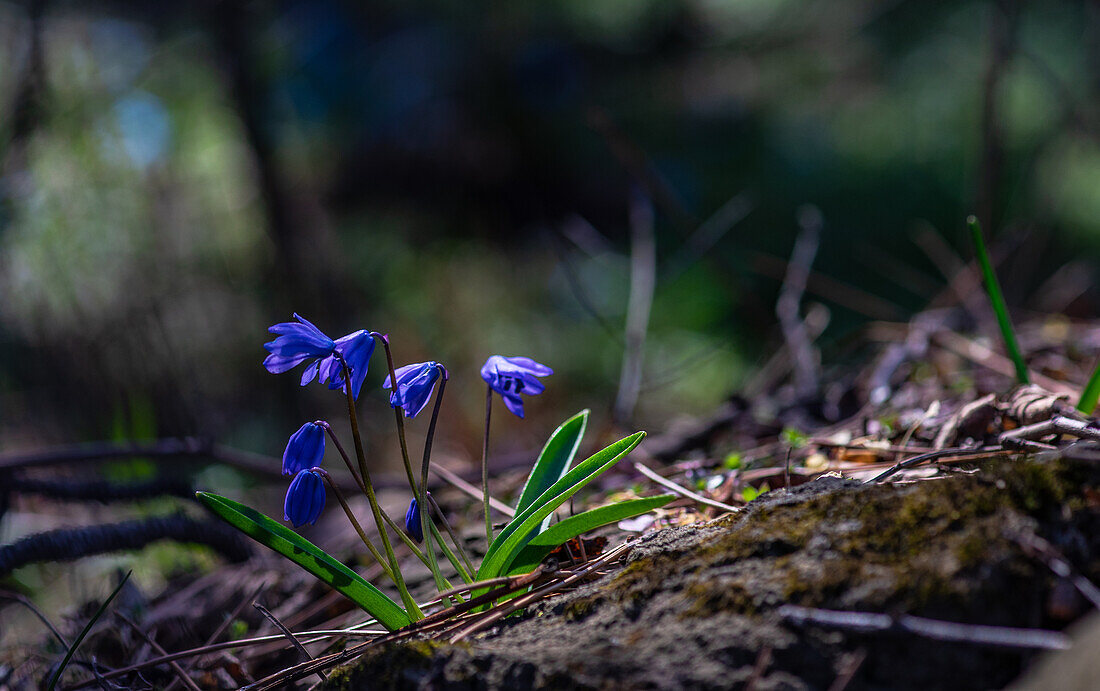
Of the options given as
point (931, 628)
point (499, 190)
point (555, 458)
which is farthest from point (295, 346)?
point (499, 190)

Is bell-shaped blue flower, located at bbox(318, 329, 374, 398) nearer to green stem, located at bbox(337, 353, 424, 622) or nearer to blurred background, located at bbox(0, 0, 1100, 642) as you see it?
green stem, located at bbox(337, 353, 424, 622)

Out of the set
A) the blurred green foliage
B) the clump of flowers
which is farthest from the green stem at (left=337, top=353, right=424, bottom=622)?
→ the blurred green foliage

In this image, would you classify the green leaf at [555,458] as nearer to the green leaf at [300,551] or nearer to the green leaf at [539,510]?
the green leaf at [539,510]

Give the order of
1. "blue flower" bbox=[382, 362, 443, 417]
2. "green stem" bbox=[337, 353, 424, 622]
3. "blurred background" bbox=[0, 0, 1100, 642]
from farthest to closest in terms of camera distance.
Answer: "blurred background" bbox=[0, 0, 1100, 642] < "blue flower" bbox=[382, 362, 443, 417] < "green stem" bbox=[337, 353, 424, 622]

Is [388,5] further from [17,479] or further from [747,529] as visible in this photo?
[747,529]

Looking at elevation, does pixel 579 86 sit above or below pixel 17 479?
above

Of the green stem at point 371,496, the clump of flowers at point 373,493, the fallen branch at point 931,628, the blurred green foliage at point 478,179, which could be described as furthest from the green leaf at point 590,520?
the blurred green foliage at point 478,179

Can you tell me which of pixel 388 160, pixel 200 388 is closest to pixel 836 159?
pixel 388 160
